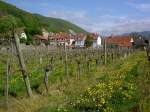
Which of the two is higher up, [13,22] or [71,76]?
[13,22]

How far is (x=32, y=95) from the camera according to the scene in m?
15.4

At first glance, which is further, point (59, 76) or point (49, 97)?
point (59, 76)

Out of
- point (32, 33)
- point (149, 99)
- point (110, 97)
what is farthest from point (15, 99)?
point (32, 33)

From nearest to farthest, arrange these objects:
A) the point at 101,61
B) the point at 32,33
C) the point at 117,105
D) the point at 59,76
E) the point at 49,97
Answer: the point at 117,105 → the point at 49,97 → the point at 59,76 → the point at 101,61 → the point at 32,33

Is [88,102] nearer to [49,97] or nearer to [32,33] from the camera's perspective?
[49,97]

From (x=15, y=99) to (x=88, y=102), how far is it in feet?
9.95

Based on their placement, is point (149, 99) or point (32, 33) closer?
point (149, 99)

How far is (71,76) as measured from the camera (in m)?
22.9

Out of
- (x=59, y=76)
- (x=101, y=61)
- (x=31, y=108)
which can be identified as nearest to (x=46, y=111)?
(x=31, y=108)

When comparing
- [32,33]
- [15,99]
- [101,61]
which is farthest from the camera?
[32,33]

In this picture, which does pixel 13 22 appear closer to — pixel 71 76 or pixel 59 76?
pixel 59 76

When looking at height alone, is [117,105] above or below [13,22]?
below

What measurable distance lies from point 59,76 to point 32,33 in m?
96.0

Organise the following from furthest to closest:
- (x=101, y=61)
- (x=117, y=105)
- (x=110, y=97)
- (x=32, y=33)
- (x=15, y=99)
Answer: (x=32, y=33) → (x=101, y=61) → (x=15, y=99) → (x=110, y=97) → (x=117, y=105)
